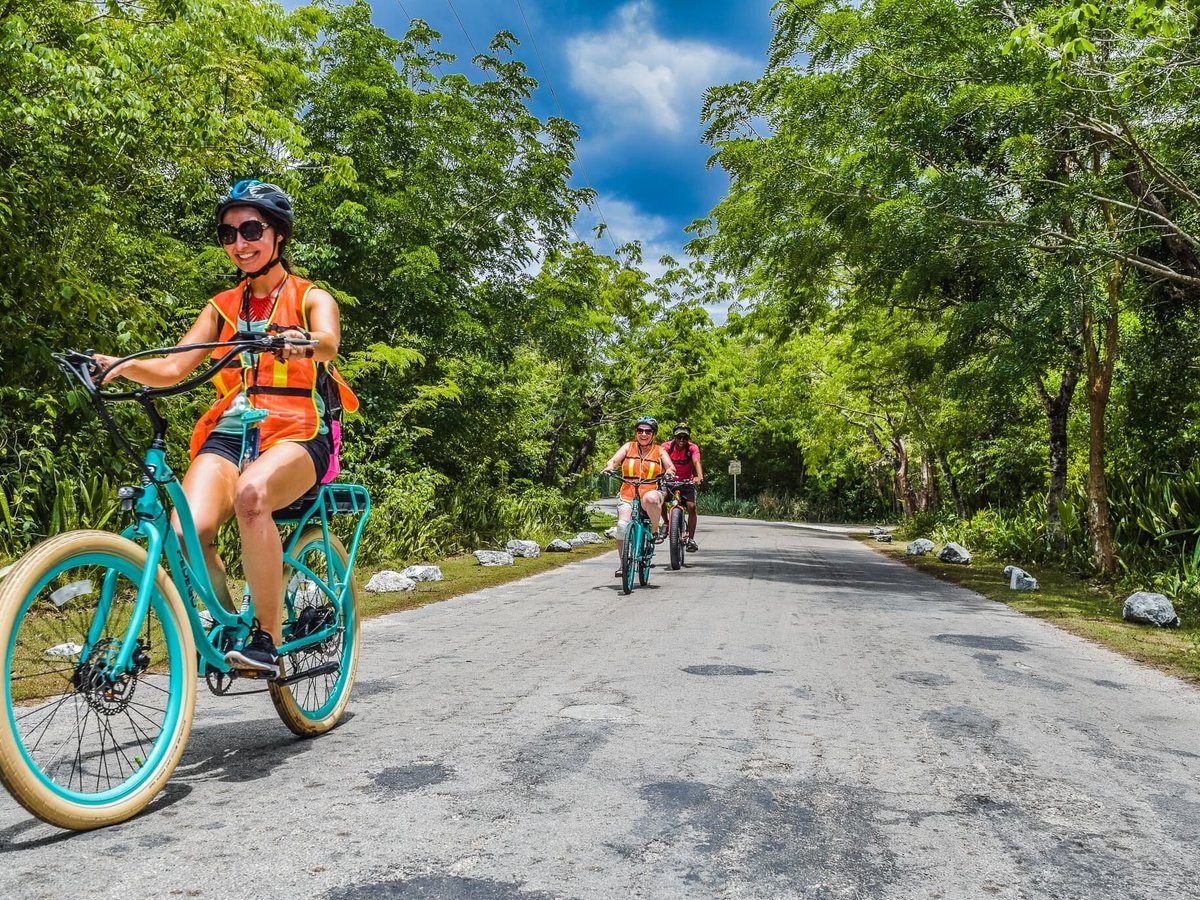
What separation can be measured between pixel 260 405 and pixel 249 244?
0.66 metres

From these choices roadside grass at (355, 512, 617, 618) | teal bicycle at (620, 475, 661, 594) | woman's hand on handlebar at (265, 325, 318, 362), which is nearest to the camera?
woman's hand on handlebar at (265, 325, 318, 362)

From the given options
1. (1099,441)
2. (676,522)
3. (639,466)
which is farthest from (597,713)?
(1099,441)

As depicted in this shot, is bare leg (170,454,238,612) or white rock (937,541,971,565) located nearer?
bare leg (170,454,238,612)

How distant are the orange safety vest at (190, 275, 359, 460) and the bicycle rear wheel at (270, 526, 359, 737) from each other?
0.62 metres

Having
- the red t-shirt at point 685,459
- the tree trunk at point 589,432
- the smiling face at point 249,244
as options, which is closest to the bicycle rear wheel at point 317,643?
the smiling face at point 249,244

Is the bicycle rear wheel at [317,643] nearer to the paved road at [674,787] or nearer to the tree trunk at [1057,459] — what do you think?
the paved road at [674,787]

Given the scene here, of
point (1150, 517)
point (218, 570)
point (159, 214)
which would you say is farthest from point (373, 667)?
point (1150, 517)

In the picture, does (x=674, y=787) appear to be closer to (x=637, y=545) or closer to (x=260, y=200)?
(x=260, y=200)

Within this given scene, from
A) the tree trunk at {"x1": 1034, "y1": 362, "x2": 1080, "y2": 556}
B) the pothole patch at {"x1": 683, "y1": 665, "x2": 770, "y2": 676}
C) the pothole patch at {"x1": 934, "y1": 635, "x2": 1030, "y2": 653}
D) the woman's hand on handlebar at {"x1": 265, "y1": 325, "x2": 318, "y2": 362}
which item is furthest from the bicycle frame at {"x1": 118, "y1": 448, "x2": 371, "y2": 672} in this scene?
the tree trunk at {"x1": 1034, "y1": 362, "x2": 1080, "y2": 556}

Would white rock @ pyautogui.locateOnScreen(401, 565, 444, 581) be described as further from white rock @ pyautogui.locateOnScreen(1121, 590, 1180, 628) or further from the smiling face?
white rock @ pyautogui.locateOnScreen(1121, 590, 1180, 628)

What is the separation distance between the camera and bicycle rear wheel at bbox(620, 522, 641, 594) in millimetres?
10102

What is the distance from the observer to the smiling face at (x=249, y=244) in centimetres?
353

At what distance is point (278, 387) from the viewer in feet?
11.5

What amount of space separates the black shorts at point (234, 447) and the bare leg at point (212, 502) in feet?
0.11
